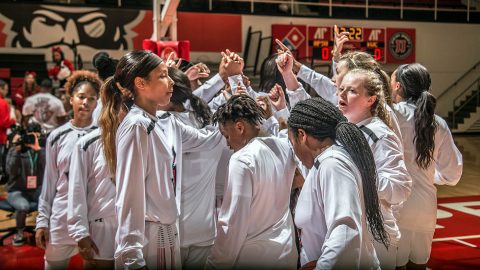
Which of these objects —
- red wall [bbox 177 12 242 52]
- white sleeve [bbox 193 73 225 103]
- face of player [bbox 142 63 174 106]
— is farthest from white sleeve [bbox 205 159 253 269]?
red wall [bbox 177 12 242 52]

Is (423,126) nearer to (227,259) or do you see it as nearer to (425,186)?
(425,186)

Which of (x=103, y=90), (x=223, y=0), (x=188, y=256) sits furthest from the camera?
(x=223, y=0)

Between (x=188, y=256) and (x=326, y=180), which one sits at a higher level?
(x=326, y=180)

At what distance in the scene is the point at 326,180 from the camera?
1743 millimetres

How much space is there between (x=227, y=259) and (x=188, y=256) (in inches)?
25.0

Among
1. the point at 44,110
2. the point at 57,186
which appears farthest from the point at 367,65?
the point at 44,110

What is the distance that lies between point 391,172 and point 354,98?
0.39 metres

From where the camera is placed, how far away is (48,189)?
135 inches

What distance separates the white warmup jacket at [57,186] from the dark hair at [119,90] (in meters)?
0.76

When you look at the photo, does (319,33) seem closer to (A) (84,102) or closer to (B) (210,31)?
(B) (210,31)

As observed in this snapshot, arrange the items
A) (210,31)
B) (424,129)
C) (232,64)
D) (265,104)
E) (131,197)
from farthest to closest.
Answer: (210,31)
(232,64)
(424,129)
(265,104)
(131,197)

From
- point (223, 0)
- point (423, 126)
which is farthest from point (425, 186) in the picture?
point (223, 0)

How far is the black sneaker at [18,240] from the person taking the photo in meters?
5.80

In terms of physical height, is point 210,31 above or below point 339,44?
above
